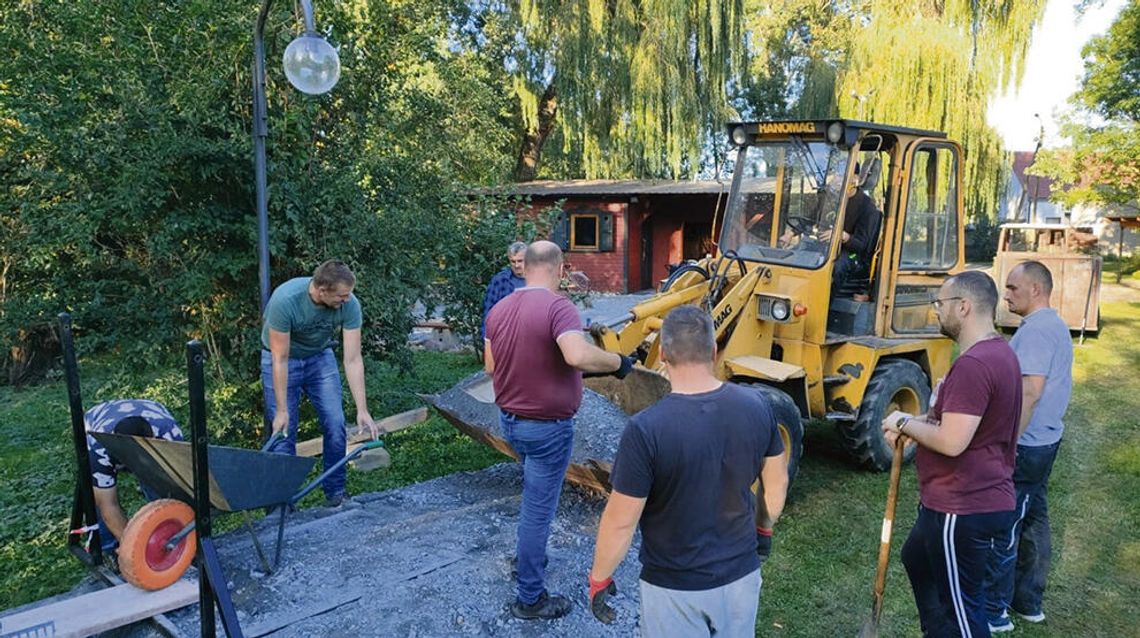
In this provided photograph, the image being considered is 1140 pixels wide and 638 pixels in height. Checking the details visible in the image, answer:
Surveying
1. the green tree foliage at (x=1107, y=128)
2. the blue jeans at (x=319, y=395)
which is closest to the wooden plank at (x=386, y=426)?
the blue jeans at (x=319, y=395)

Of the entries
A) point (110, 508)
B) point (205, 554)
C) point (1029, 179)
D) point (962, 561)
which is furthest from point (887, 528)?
point (1029, 179)

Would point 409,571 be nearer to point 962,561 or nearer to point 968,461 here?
point 962,561

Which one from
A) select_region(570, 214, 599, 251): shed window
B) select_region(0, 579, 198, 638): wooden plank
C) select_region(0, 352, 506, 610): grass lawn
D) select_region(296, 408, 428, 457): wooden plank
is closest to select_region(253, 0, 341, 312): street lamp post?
select_region(296, 408, 428, 457): wooden plank

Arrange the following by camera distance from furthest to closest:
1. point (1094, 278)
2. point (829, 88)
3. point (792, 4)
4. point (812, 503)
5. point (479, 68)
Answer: point (792, 4), point (829, 88), point (479, 68), point (1094, 278), point (812, 503)

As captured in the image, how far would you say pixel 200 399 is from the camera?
9.12 ft

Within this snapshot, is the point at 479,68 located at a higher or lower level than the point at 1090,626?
higher

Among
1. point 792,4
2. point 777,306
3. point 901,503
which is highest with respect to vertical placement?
point 792,4

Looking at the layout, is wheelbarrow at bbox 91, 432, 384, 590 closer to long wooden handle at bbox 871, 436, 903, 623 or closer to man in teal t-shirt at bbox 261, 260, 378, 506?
man in teal t-shirt at bbox 261, 260, 378, 506

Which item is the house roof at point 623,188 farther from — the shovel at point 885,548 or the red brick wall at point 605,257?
the shovel at point 885,548

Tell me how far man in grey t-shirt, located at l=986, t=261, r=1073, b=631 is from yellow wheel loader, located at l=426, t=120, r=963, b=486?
1706 millimetres

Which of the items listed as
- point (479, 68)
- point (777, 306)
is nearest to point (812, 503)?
point (777, 306)

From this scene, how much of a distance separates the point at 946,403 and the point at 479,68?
17010mm

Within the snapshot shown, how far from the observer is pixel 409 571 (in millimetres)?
4070

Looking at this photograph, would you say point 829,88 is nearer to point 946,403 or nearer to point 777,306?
point 777,306
